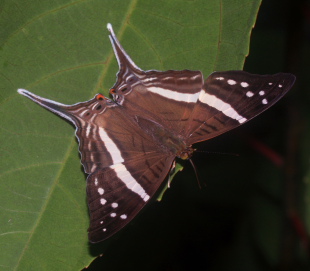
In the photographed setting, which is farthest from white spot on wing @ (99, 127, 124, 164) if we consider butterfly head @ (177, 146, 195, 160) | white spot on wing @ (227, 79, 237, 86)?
white spot on wing @ (227, 79, 237, 86)

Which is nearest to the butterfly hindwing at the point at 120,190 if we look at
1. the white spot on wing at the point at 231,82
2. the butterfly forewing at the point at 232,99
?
the butterfly forewing at the point at 232,99

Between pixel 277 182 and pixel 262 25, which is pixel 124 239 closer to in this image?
pixel 277 182

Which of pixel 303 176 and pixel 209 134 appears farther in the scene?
pixel 303 176

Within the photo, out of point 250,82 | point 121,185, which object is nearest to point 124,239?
point 121,185

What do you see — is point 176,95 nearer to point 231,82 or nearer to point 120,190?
point 231,82

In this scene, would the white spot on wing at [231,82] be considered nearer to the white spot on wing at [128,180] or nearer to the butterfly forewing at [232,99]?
the butterfly forewing at [232,99]

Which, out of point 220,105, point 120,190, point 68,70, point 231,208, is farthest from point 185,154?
point 231,208

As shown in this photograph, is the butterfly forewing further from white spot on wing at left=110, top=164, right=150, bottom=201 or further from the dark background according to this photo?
the dark background

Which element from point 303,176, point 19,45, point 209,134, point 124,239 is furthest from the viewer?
point 303,176
